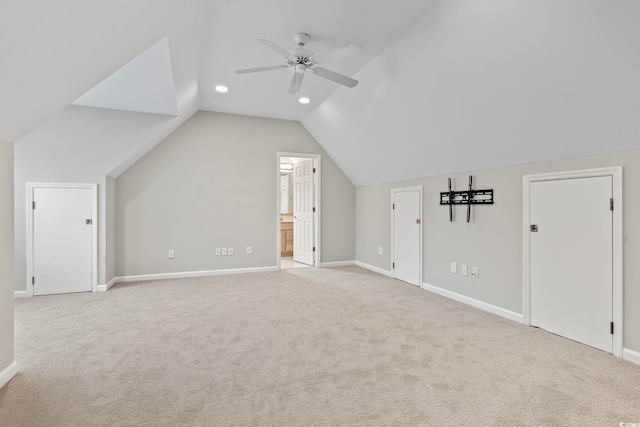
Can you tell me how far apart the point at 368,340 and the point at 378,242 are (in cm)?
312

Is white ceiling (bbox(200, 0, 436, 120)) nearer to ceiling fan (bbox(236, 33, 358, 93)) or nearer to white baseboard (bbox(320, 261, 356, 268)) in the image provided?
ceiling fan (bbox(236, 33, 358, 93))

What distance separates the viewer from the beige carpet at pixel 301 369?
1813 millimetres

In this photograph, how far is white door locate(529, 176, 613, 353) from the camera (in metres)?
2.59

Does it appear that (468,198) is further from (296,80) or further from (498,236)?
(296,80)

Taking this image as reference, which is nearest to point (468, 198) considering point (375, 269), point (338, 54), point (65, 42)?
point (338, 54)

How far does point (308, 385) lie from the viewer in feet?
6.92

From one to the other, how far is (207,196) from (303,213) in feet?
6.42

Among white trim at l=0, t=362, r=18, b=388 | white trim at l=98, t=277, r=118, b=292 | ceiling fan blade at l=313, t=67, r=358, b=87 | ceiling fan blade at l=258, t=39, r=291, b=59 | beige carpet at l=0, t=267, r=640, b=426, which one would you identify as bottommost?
beige carpet at l=0, t=267, r=640, b=426

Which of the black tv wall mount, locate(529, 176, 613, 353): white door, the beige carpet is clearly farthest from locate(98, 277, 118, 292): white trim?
locate(529, 176, 613, 353): white door

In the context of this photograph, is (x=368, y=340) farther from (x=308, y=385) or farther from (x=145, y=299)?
(x=145, y=299)

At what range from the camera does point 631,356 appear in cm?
240

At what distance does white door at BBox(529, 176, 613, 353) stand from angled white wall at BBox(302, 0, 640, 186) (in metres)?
0.36

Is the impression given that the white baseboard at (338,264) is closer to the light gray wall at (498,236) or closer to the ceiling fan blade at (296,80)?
the light gray wall at (498,236)

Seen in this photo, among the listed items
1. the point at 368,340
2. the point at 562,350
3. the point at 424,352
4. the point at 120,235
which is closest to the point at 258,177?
the point at 120,235
